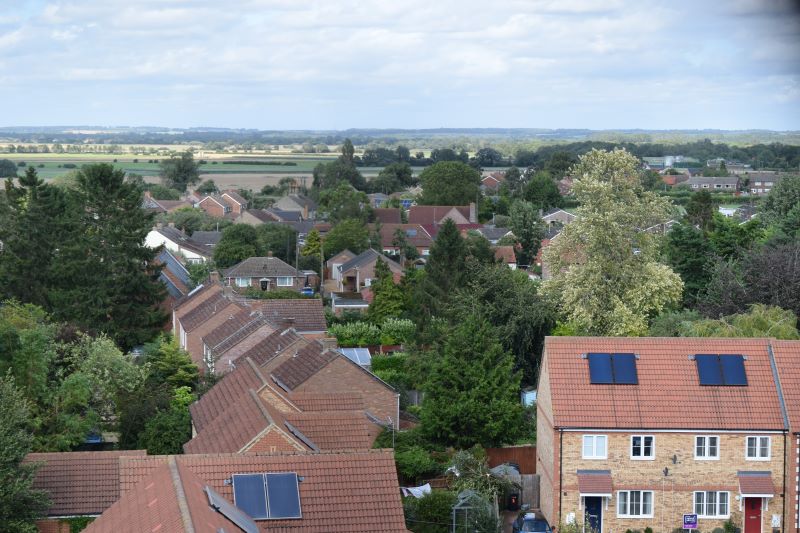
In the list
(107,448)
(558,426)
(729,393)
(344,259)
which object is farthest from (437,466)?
(344,259)

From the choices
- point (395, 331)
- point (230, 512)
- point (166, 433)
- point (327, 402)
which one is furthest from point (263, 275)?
point (230, 512)

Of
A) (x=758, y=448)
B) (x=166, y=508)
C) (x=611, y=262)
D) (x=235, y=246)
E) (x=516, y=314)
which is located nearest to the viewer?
(x=166, y=508)

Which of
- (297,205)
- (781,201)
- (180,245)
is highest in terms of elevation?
(781,201)

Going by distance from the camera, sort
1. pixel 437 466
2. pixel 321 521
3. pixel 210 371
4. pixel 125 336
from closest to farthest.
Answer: pixel 321 521
pixel 437 466
pixel 210 371
pixel 125 336

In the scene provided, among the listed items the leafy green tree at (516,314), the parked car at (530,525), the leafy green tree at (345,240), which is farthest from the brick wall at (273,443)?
the leafy green tree at (345,240)

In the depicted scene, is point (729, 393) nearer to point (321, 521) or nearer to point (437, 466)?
point (437, 466)

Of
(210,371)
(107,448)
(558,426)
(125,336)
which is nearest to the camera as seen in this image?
(558,426)

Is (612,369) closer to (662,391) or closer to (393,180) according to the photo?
(662,391)

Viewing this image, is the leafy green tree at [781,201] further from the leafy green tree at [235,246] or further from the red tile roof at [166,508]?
the red tile roof at [166,508]
